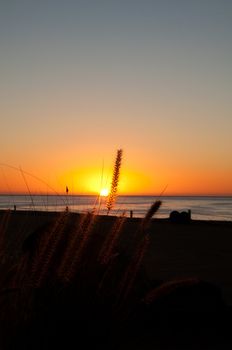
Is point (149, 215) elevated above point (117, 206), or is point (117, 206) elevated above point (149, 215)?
point (117, 206)

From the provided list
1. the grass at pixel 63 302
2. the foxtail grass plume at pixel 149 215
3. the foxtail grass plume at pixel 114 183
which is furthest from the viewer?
the foxtail grass plume at pixel 114 183

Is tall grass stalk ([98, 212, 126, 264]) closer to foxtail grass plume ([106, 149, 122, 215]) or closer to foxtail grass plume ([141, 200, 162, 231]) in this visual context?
foxtail grass plume ([141, 200, 162, 231])

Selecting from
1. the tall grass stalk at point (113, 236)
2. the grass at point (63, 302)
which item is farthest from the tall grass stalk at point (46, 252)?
the tall grass stalk at point (113, 236)

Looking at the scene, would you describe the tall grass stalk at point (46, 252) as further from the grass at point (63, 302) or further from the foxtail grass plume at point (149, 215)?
the foxtail grass plume at point (149, 215)

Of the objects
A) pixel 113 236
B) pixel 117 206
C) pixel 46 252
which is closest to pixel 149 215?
pixel 113 236

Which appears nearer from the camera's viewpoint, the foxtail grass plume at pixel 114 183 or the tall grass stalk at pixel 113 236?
the tall grass stalk at pixel 113 236

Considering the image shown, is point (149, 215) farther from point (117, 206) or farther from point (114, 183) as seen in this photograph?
point (117, 206)

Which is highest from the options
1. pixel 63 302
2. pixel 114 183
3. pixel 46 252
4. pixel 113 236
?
pixel 114 183

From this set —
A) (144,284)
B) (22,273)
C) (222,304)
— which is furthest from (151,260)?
(22,273)

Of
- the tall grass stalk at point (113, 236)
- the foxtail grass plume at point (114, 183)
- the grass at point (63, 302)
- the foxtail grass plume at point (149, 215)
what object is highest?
the foxtail grass plume at point (114, 183)

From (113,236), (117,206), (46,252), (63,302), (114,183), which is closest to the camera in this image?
(63,302)

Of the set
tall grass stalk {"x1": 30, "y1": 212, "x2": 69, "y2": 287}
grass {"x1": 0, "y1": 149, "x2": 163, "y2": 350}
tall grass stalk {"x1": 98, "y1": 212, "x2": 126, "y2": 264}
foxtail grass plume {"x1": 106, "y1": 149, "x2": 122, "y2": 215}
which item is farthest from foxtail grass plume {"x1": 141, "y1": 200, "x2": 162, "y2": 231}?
tall grass stalk {"x1": 30, "y1": 212, "x2": 69, "y2": 287}

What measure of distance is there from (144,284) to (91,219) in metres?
1.85

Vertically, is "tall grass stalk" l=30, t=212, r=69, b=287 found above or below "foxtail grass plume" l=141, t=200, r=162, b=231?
below
